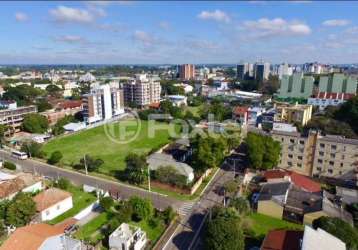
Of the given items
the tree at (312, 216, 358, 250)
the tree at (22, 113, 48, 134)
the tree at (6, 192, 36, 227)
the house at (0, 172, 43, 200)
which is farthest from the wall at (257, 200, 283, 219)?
the tree at (22, 113, 48, 134)

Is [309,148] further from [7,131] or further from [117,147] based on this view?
[7,131]

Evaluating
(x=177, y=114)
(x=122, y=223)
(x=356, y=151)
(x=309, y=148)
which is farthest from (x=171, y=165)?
(x=177, y=114)

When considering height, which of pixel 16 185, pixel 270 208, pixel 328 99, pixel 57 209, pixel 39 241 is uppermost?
pixel 328 99

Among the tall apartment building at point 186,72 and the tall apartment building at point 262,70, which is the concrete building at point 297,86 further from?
the tall apartment building at point 186,72

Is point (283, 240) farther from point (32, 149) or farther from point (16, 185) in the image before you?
point (32, 149)

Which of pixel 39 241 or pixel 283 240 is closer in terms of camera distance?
pixel 39 241

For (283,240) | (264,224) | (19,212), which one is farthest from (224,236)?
(19,212)

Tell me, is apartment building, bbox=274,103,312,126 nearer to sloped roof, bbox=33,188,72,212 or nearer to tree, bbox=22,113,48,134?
sloped roof, bbox=33,188,72,212
